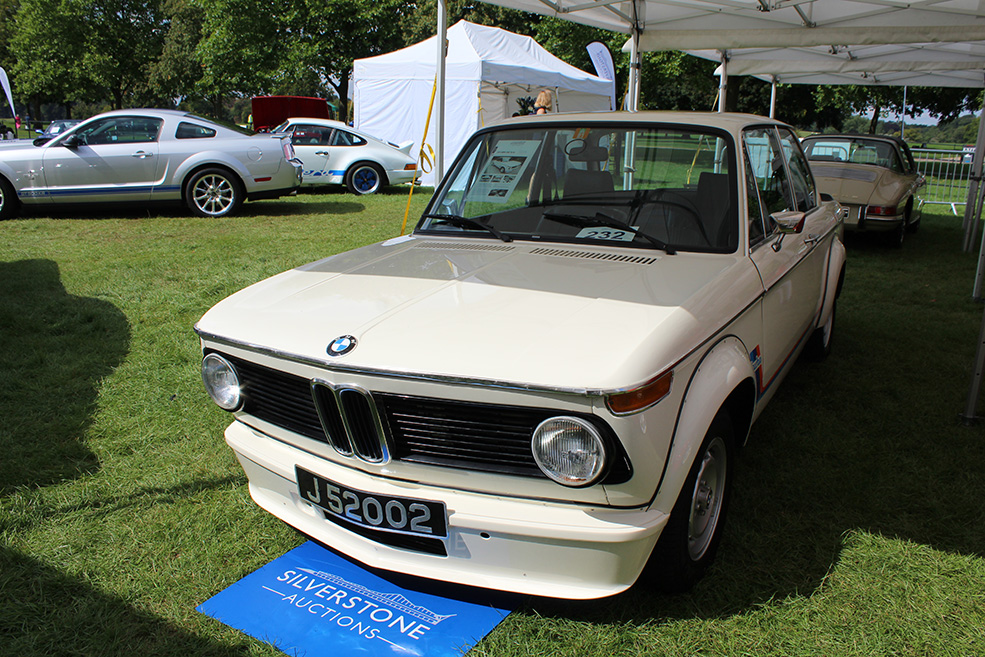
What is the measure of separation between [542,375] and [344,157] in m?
13.2

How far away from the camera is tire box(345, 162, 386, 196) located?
568 inches

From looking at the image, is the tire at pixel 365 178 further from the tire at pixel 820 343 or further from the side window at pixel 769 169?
the side window at pixel 769 169

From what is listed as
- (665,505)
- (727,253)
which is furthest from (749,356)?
(665,505)

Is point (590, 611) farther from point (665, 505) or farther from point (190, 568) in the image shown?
point (190, 568)

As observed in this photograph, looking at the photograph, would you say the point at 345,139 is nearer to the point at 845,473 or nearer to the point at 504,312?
the point at 845,473

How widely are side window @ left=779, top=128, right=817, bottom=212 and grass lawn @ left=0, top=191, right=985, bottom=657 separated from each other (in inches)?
46.6

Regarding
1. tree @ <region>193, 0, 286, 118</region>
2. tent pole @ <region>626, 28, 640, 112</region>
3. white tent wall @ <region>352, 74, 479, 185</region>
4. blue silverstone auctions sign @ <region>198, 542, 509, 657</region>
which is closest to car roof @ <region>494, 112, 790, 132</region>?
blue silverstone auctions sign @ <region>198, 542, 509, 657</region>

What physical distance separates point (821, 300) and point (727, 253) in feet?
6.12

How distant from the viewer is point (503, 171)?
12.0ft

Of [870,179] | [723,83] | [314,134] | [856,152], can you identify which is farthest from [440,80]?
[314,134]

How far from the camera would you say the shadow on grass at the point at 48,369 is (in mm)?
3475

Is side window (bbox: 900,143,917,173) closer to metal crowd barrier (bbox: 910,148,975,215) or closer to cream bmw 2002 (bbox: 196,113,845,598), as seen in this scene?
metal crowd barrier (bbox: 910,148,975,215)

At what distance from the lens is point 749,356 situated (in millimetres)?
2756

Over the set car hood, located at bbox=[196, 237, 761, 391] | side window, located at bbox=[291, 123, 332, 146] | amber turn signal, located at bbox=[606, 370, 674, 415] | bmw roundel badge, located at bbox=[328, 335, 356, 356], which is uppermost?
side window, located at bbox=[291, 123, 332, 146]
